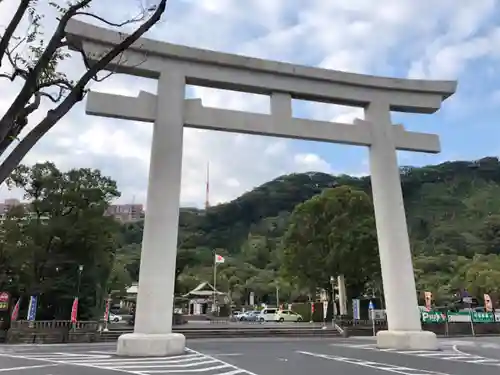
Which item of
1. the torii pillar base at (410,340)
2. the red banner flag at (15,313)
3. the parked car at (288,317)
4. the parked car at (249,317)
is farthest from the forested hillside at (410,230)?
the torii pillar base at (410,340)

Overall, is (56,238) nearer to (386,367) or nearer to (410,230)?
(386,367)

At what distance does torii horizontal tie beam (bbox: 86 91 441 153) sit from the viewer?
1041cm

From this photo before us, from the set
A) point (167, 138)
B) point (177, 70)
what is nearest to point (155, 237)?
point (167, 138)

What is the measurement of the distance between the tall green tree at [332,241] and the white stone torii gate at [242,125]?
12.4 meters

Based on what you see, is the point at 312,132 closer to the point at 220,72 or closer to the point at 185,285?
the point at 220,72

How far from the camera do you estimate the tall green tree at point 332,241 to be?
24891mm

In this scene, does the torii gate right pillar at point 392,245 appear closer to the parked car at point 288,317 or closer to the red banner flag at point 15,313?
the red banner flag at point 15,313

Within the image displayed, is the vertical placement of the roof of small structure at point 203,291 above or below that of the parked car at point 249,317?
above

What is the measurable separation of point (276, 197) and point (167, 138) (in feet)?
252

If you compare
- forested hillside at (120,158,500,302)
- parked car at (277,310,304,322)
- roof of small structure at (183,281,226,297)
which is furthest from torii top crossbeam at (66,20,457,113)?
roof of small structure at (183,281,226,297)

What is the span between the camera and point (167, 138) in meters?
10.8

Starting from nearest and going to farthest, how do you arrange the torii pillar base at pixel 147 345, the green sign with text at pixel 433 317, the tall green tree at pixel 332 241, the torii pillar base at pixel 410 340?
the torii pillar base at pixel 147 345 → the torii pillar base at pixel 410 340 → the green sign with text at pixel 433 317 → the tall green tree at pixel 332 241

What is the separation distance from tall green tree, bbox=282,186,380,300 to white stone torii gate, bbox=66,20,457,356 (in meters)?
12.4

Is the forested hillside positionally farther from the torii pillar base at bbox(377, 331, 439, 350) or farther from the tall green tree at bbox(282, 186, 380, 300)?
the torii pillar base at bbox(377, 331, 439, 350)
